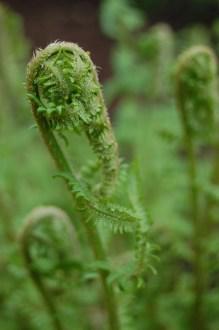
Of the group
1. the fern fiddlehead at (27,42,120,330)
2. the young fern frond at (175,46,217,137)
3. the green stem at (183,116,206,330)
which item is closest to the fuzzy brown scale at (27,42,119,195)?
the fern fiddlehead at (27,42,120,330)

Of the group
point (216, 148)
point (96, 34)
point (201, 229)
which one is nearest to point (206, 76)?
point (216, 148)

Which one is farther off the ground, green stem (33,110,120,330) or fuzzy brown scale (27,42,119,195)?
fuzzy brown scale (27,42,119,195)

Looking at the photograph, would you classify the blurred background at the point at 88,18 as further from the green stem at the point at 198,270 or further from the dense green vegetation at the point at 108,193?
the green stem at the point at 198,270

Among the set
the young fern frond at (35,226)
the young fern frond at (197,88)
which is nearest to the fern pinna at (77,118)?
the young fern frond at (35,226)

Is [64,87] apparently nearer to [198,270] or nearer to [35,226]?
[35,226]

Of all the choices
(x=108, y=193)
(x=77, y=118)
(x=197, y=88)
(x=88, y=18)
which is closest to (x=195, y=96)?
(x=197, y=88)

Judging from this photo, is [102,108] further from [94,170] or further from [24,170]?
[24,170]

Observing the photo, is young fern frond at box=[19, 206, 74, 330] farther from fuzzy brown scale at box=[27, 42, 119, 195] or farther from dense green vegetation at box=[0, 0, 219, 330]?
fuzzy brown scale at box=[27, 42, 119, 195]

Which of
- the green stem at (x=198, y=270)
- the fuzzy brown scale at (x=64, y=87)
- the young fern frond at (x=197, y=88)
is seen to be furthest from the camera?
the green stem at (x=198, y=270)

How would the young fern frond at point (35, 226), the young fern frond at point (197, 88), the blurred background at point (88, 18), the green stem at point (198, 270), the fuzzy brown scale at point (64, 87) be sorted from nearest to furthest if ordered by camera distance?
the fuzzy brown scale at point (64, 87)
the young fern frond at point (35, 226)
the young fern frond at point (197, 88)
the green stem at point (198, 270)
the blurred background at point (88, 18)
